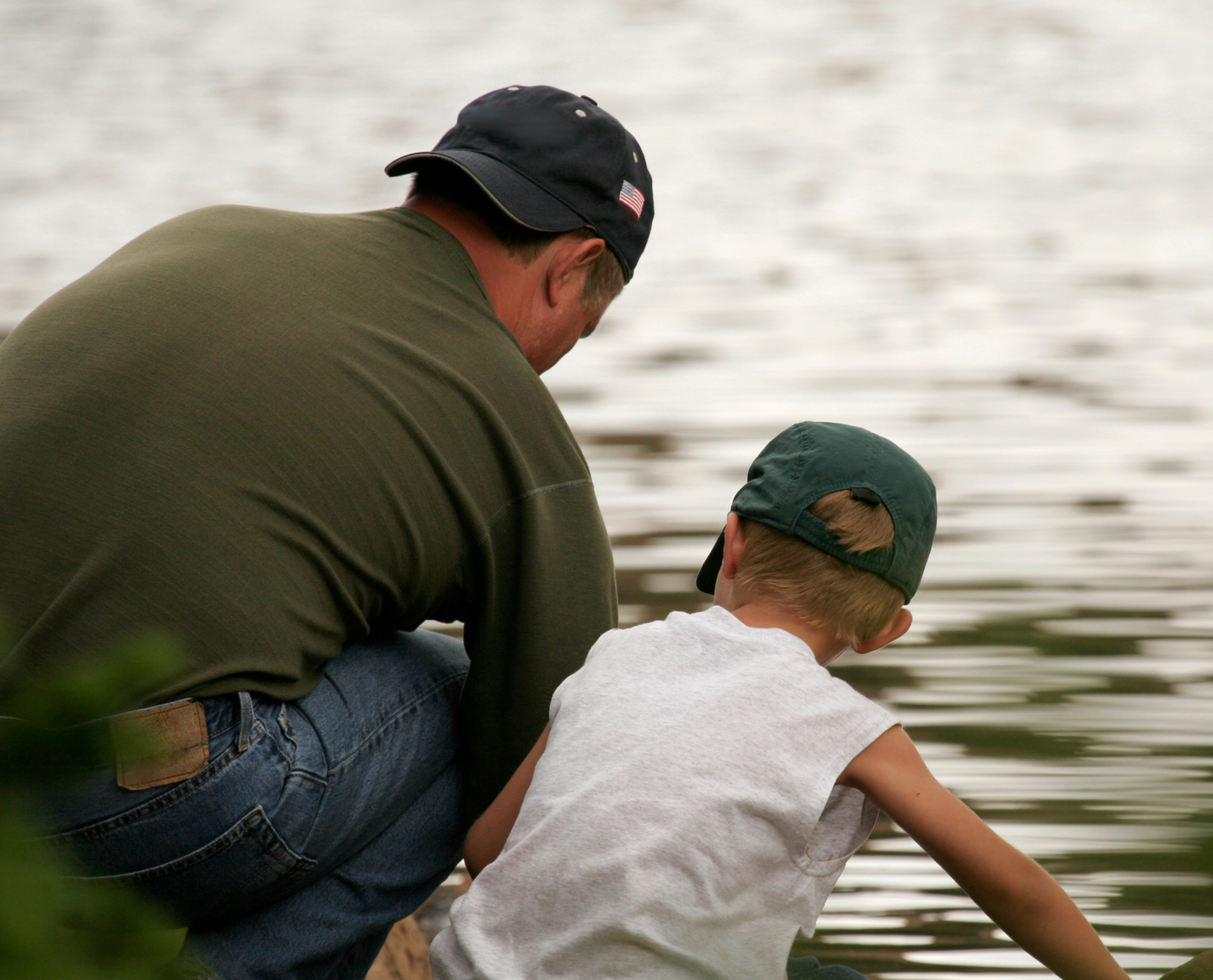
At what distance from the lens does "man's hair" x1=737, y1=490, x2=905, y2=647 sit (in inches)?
56.0

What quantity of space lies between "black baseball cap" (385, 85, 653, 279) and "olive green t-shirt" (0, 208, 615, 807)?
0.10 meters

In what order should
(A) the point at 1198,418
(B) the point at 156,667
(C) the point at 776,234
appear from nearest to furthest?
(B) the point at 156,667, (A) the point at 1198,418, (C) the point at 776,234

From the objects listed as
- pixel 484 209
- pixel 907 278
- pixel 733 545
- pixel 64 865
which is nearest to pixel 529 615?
pixel 733 545

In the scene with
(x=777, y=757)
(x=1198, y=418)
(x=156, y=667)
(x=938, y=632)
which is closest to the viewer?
(x=156, y=667)

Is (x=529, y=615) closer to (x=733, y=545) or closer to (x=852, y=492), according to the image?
(x=733, y=545)

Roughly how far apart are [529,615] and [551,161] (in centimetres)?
53

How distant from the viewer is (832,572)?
142 centimetres

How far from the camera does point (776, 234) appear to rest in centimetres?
509

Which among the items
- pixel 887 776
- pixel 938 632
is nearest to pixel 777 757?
pixel 887 776

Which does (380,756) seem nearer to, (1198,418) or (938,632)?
(938,632)

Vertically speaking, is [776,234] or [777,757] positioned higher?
[777,757]

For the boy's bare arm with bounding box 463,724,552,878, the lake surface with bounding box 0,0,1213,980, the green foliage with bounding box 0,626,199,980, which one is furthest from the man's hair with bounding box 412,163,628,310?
the green foliage with bounding box 0,626,199,980

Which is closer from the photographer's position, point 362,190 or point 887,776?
point 887,776

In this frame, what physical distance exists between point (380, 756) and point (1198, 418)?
285 cm
